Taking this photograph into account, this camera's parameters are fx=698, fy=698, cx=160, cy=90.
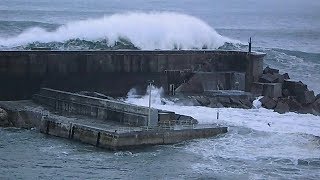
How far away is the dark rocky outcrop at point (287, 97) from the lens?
103ft

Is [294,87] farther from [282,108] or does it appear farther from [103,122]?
[103,122]

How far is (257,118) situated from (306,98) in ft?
14.2

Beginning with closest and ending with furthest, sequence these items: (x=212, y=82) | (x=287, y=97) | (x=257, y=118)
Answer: (x=257, y=118)
(x=287, y=97)
(x=212, y=82)

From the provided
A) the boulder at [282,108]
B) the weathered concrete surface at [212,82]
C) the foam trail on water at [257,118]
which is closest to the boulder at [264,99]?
the foam trail on water at [257,118]

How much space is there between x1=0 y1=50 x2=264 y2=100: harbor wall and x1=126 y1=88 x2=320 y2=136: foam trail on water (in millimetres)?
2394

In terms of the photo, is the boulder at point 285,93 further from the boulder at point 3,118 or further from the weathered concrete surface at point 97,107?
the boulder at point 3,118

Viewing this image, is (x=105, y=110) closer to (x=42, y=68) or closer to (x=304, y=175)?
(x=42, y=68)

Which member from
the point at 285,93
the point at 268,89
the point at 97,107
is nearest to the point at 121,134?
the point at 97,107

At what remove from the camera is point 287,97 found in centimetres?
3312

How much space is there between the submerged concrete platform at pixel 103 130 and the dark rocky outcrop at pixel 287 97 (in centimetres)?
530

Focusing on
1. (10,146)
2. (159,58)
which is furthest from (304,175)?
(159,58)

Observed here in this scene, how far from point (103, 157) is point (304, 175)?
678 centimetres

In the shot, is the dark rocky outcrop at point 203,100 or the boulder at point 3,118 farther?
the dark rocky outcrop at point 203,100

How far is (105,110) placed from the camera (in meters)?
28.2
